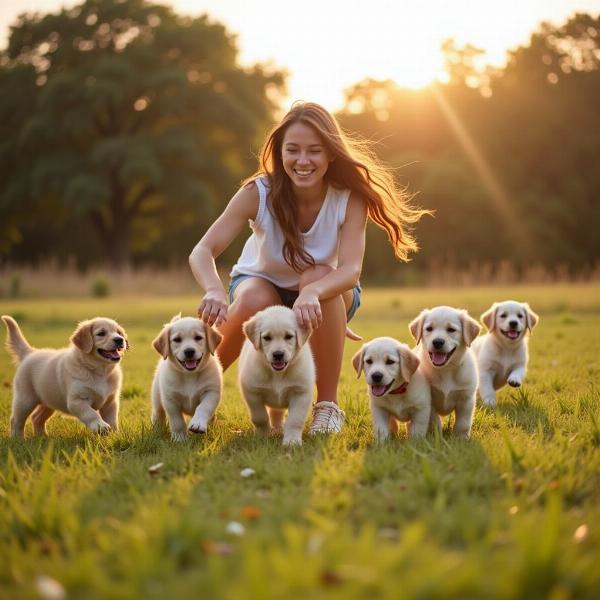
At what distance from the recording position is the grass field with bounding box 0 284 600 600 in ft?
6.23

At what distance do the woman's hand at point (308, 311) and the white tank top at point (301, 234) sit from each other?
745 millimetres

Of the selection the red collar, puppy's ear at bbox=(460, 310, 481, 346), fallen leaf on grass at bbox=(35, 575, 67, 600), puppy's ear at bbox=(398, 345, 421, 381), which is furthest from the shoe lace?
fallen leaf on grass at bbox=(35, 575, 67, 600)

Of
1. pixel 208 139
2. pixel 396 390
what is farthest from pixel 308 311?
pixel 208 139

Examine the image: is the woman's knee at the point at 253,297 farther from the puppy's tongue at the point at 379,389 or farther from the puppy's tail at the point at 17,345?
the puppy's tail at the point at 17,345

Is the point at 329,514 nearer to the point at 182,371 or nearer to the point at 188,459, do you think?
the point at 188,459

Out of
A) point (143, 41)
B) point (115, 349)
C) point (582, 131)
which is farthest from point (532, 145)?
point (115, 349)

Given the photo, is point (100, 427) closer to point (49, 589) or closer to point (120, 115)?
point (49, 589)

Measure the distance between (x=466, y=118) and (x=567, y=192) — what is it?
19.7ft

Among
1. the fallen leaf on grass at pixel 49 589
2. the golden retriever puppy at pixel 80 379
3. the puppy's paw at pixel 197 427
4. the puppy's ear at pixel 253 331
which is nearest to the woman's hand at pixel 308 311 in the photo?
the puppy's ear at pixel 253 331

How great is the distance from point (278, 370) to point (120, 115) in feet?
85.0

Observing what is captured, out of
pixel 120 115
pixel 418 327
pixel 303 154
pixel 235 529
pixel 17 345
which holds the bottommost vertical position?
pixel 235 529

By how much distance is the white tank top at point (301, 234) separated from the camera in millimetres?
4914

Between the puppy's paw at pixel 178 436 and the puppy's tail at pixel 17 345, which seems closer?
the puppy's paw at pixel 178 436

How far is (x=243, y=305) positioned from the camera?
4.73 m
